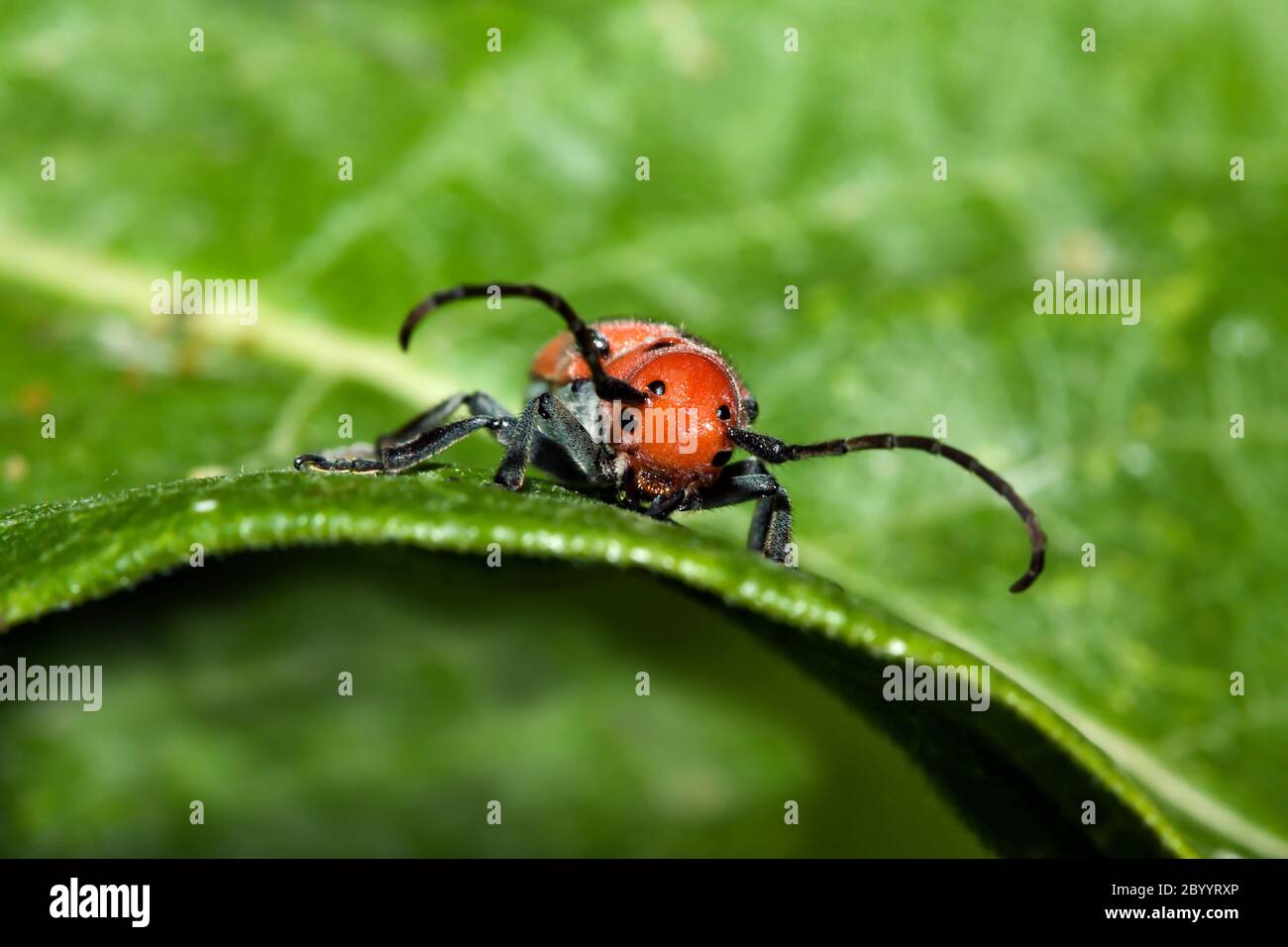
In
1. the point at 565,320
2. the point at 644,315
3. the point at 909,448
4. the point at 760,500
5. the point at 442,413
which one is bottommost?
the point at 760,500

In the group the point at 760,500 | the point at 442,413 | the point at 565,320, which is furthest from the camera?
the point at 442,413

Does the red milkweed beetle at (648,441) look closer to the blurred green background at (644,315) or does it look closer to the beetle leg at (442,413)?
the beetle leg at (442,413)

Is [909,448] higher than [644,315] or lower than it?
lower

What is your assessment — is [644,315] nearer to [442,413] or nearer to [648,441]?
[442,413]

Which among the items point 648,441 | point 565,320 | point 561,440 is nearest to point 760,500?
point 648,441

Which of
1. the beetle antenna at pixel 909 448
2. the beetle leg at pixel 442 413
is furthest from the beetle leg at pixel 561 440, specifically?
the beetle antenna at pixel 909 448
